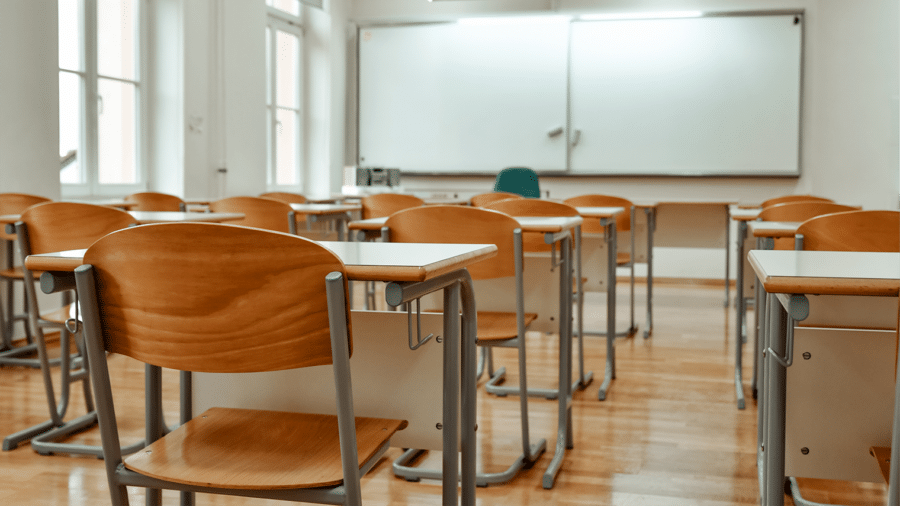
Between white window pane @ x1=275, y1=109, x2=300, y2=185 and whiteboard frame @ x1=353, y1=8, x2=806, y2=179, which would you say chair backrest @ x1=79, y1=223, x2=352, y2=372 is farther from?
whiteboard frame @ x1=353, y1=8, x2=806, y2=179

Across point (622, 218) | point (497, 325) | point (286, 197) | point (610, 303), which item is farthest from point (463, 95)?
point (497, 325)

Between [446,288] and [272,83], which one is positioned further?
A: [272,83]

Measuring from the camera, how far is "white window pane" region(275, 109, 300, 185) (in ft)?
23.9

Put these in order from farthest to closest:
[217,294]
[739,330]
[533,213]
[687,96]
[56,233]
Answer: [687,96], [739,330], [533,213], [56,233], [217,294]

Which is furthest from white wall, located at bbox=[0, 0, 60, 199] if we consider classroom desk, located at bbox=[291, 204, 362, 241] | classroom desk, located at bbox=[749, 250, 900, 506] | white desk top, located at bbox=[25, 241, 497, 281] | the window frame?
classroom desk, located at bbox=[749, 250, 900, 506]

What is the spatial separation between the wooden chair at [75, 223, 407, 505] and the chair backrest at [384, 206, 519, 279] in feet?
3.30

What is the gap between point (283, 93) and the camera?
24.1 ft

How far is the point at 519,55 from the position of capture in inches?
294

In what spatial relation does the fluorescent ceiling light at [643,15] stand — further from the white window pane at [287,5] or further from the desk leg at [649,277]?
the desk leg at [649,277]

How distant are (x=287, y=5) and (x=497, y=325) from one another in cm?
572

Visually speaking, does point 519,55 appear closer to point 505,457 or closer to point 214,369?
point 505,457

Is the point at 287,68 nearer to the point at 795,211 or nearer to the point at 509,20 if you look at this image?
the point at 509,20

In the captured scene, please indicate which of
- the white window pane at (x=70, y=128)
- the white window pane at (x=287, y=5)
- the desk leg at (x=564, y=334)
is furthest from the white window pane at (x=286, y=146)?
the desk leg at (x=564, y=334)

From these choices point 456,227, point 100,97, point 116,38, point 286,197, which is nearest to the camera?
point 456,227
